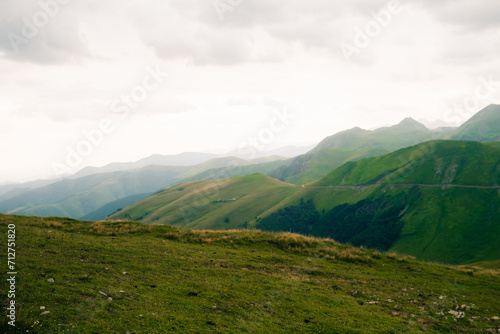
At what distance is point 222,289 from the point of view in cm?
1526

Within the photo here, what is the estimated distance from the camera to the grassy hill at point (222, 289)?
436 inches

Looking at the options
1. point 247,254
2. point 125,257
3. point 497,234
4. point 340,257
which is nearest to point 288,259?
point 247,254

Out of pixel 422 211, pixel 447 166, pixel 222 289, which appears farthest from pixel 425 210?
pixel 222 289

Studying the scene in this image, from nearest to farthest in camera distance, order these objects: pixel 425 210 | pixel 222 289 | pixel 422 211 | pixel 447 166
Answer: pixel 222 289 < pixel 425 210 < pixel 422 211 < pixel 447 166

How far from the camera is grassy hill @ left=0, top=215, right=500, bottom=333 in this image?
1108 cm

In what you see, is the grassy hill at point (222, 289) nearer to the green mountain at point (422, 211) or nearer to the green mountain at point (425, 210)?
the green mountain at point (422, 211)

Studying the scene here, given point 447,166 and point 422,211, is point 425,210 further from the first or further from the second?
point 447,166

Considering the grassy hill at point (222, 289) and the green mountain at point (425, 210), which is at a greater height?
the grassy hill at point (222, 289)

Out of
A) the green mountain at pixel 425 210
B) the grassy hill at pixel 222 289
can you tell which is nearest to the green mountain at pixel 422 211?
the green mountain at pixel 425 210

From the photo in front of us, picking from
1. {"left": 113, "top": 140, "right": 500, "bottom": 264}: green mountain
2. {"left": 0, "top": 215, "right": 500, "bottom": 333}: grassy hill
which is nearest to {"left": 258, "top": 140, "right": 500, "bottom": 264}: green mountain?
{"left": 113, "top": 140, "right": 500, "bottom": 264}: green mountain

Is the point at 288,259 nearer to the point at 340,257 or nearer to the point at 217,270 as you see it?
the point at 340,257

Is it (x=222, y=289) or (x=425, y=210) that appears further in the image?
(x=425, y=210)

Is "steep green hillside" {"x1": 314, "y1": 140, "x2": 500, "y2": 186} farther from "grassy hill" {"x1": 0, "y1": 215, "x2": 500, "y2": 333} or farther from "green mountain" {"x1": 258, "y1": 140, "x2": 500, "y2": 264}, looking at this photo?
"grassy hill" {"x1": 0, "y1": 215, "x2": 500, "y2": 333}

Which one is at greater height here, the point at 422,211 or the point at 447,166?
the point at 447,166
